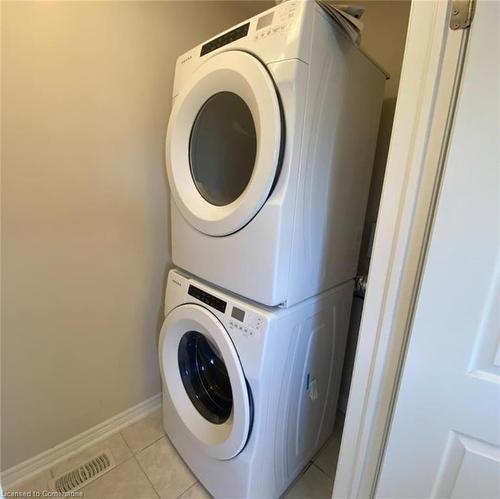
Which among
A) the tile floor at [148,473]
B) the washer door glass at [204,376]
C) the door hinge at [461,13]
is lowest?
the tile floor at [148,473]

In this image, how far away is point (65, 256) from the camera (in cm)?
120

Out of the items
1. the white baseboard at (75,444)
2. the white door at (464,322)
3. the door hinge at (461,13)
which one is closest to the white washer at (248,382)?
the white baseboard at (75,444)

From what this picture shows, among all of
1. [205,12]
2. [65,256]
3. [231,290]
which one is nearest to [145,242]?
[65,256]

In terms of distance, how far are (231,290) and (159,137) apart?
86 cm

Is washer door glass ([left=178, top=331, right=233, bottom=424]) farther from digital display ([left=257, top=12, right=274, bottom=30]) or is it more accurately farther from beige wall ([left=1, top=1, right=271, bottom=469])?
digital display ([left=257, top=12, right=274, bottom=30])

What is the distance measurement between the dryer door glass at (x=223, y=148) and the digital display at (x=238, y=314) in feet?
1.26

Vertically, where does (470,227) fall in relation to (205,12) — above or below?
below

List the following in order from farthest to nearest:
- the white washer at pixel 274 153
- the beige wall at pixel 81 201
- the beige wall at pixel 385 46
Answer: the beige wall at pixel 385 46
the beige wall at pixel 81 201
the white washer at pixel 274 153

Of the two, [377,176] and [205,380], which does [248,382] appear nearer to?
[205,380]

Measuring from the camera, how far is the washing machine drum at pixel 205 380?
3.13ft

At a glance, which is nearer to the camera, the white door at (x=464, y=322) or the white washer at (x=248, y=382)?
the white door at (x=464, y=322)

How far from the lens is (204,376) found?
1327 millimetres

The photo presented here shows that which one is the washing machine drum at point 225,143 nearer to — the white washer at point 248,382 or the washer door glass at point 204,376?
the white washer at point 248,382

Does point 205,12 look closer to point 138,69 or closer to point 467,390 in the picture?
point 138,69
